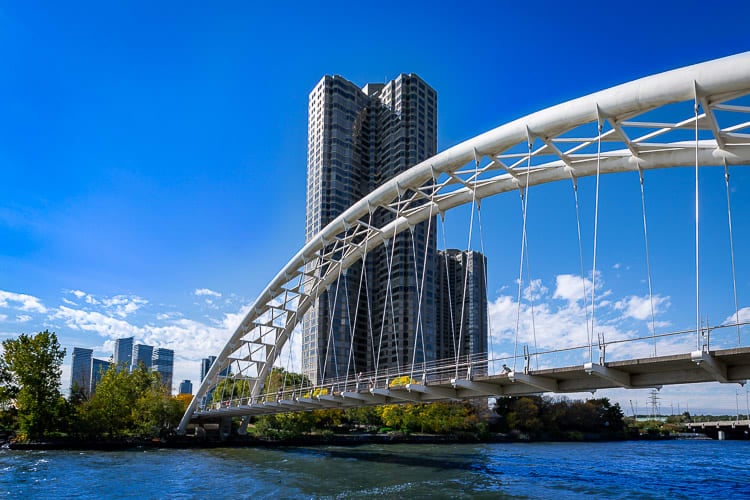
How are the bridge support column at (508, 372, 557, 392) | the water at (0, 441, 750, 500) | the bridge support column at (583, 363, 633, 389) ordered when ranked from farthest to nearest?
the water at (0, 441, 750, 500) < the bridge support column at (508, 372, 557, 392) < the bridge support column at (583, 363, 633, 389)

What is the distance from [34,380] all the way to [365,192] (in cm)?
6963

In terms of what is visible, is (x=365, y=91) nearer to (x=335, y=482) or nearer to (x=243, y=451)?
(x=243, y=451)

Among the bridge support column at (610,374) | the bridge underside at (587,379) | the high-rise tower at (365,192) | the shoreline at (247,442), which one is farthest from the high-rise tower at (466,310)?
the bridge support column at (610,374)

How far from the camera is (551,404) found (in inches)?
3467

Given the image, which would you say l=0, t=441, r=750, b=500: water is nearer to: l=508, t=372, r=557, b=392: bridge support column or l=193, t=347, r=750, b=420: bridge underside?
l=193, t=347, r=750, b=420: bridge underside

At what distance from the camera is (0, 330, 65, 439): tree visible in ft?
162

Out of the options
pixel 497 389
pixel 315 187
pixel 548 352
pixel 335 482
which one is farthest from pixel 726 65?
pixel 315 187

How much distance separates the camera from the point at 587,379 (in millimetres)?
21125

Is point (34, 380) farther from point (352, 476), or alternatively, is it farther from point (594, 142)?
point (594, 142)

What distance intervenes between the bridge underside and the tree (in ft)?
98.8

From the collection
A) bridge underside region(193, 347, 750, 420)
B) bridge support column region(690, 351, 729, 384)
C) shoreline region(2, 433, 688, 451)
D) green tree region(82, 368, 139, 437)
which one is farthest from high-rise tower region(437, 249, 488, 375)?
bridge support column region(690, 351, 729, 384)

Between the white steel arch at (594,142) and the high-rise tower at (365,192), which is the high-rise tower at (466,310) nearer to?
the high-rise tower at (365,192)

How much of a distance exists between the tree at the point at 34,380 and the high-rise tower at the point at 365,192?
42.0m

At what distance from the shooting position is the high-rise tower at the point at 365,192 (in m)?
95.8
